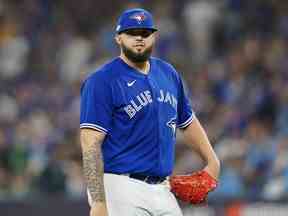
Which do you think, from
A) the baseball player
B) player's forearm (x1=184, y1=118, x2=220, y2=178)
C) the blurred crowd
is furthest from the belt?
the blurred crowd

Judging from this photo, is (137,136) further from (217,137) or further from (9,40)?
(9,40)

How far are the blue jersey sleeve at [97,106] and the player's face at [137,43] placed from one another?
0.26 metres

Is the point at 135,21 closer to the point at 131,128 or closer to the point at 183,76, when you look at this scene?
the point at 131,128

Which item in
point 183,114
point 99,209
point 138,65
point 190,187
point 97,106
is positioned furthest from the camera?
point 183,114

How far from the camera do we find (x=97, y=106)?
6367 millimetres

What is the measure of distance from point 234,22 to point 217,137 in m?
2.60

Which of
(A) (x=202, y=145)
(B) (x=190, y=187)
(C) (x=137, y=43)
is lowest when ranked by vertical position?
(B) (x=190, y=187)

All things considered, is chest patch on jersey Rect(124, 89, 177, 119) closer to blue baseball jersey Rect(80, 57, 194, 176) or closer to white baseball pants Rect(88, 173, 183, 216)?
blue baseball jersey Rect(80, 57, 194, 176)

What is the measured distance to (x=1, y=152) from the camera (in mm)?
12938

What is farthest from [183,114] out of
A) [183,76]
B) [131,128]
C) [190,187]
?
[183,76]

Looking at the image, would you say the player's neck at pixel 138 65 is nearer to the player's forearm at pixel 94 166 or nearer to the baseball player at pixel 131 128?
the baseball player at pixel 131 128

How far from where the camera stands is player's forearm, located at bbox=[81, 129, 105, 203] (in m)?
6.23

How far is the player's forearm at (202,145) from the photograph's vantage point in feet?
22.6

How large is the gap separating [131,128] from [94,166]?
36 centimetres
